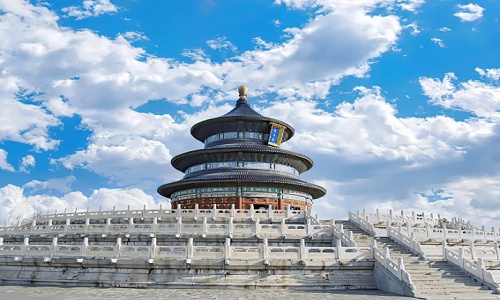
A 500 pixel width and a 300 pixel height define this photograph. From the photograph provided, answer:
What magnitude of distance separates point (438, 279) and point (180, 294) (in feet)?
35.6

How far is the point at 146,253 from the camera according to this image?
1997 cm

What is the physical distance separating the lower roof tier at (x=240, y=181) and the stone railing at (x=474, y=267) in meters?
21.2

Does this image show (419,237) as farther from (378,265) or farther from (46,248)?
(46,248)

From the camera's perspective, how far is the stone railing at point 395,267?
17656 mm

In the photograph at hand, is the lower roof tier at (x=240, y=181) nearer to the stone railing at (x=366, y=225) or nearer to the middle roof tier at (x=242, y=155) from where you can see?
the middle roof tier at (x=242, y=155)

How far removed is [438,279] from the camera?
18.6m

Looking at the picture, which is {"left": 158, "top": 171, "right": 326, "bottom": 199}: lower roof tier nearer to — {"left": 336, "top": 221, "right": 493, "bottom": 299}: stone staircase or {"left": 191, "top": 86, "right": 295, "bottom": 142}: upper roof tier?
{"left": 191, "top": 86, "right": 295, "bottom": 142}: upper roof tier

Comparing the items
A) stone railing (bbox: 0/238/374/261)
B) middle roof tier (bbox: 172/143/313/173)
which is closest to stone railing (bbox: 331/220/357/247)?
stone railing (bbox: 0/238/374/261)

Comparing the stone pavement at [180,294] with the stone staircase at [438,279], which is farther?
the stone staircase at [438,279]

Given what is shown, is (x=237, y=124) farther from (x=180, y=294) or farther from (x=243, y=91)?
(x=180, y=294)

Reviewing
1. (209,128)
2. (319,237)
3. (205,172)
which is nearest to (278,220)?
(319,237)

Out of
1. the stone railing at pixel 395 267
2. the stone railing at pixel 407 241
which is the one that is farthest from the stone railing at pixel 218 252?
the stone railing at pixel 407 241

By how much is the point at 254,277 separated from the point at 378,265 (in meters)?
5.57

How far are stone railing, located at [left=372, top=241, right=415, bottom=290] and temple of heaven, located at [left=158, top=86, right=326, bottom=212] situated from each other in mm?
20039
